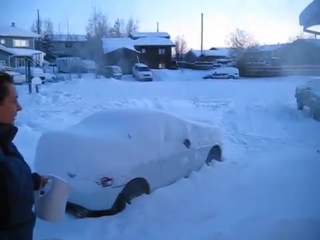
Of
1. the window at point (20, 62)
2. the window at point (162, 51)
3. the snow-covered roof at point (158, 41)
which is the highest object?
the snow-covered roof at point (158, 41)

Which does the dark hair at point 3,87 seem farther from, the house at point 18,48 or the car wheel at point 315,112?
the house at point 18,48

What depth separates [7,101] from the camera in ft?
5.08

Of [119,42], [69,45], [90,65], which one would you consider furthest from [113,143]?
[69,45]

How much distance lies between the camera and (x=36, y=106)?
11086 millimetres

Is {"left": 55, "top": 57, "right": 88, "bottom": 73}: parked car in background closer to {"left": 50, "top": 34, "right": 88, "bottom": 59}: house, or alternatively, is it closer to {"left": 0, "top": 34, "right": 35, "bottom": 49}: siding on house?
{"left": 50, "top": 34, "right": 88, "bottom": 59}: house

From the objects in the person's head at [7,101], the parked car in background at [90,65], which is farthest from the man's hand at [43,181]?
the parked car in background at [90,65]

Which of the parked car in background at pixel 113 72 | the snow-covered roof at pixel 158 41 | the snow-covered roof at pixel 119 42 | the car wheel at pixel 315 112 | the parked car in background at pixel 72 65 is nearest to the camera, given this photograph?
A: the car wheel at pixel 315 112

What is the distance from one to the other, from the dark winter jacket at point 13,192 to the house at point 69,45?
67.4ft

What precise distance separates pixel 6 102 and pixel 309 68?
4071mm

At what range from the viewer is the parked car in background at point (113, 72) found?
20.6 meters

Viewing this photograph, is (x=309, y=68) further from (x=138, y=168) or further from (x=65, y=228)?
(x=65, y=228)

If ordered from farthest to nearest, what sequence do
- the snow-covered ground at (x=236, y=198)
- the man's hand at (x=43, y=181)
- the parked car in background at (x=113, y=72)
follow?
the parked car in background at (x=113, y=72)
the snow-covered ground at (x=236, y=198)
the man's hand at (x=43, y=181)

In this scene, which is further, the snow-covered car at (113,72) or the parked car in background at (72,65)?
the parked car in background at (72,65)

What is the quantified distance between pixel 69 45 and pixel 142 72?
9.52 metres
